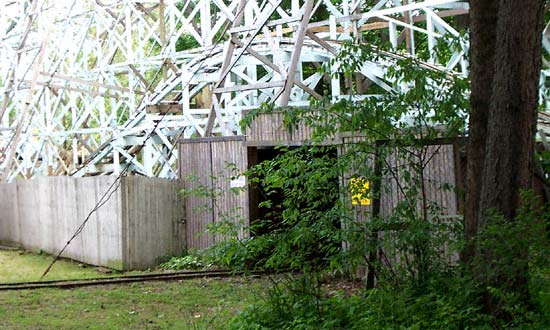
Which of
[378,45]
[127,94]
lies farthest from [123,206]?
[127,94]

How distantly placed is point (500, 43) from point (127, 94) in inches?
793

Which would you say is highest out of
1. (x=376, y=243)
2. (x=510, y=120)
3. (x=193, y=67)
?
(x=193, y=67)

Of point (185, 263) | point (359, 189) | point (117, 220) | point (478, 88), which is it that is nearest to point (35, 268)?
point (117, 220)

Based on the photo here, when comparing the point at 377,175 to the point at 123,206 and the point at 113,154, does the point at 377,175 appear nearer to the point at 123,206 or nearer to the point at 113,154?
the point at 123,206

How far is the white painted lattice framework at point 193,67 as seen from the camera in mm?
17219

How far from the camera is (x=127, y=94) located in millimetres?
26969

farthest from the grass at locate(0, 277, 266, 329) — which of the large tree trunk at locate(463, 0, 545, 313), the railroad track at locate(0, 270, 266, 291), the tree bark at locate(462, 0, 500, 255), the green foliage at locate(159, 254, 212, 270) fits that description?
the large tree trunk at locate(463, 0, 545, 313)

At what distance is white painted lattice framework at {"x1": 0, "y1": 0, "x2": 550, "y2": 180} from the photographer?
56.5 feet

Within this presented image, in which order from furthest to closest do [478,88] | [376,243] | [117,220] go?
1. [117,220]
2. [376,243]
3. [478,88]

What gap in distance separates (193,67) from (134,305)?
9529mm

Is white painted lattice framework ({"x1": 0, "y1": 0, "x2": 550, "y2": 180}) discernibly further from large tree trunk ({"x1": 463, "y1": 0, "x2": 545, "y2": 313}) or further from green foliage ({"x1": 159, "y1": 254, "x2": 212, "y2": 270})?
large tree trunk ({"x1": 463, "y1": 0, "x2": 545, "y2": 313})

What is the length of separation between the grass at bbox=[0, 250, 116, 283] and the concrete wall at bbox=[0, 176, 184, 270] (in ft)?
0.86

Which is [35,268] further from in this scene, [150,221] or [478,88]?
[478,88]

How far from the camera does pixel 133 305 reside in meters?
12.1
